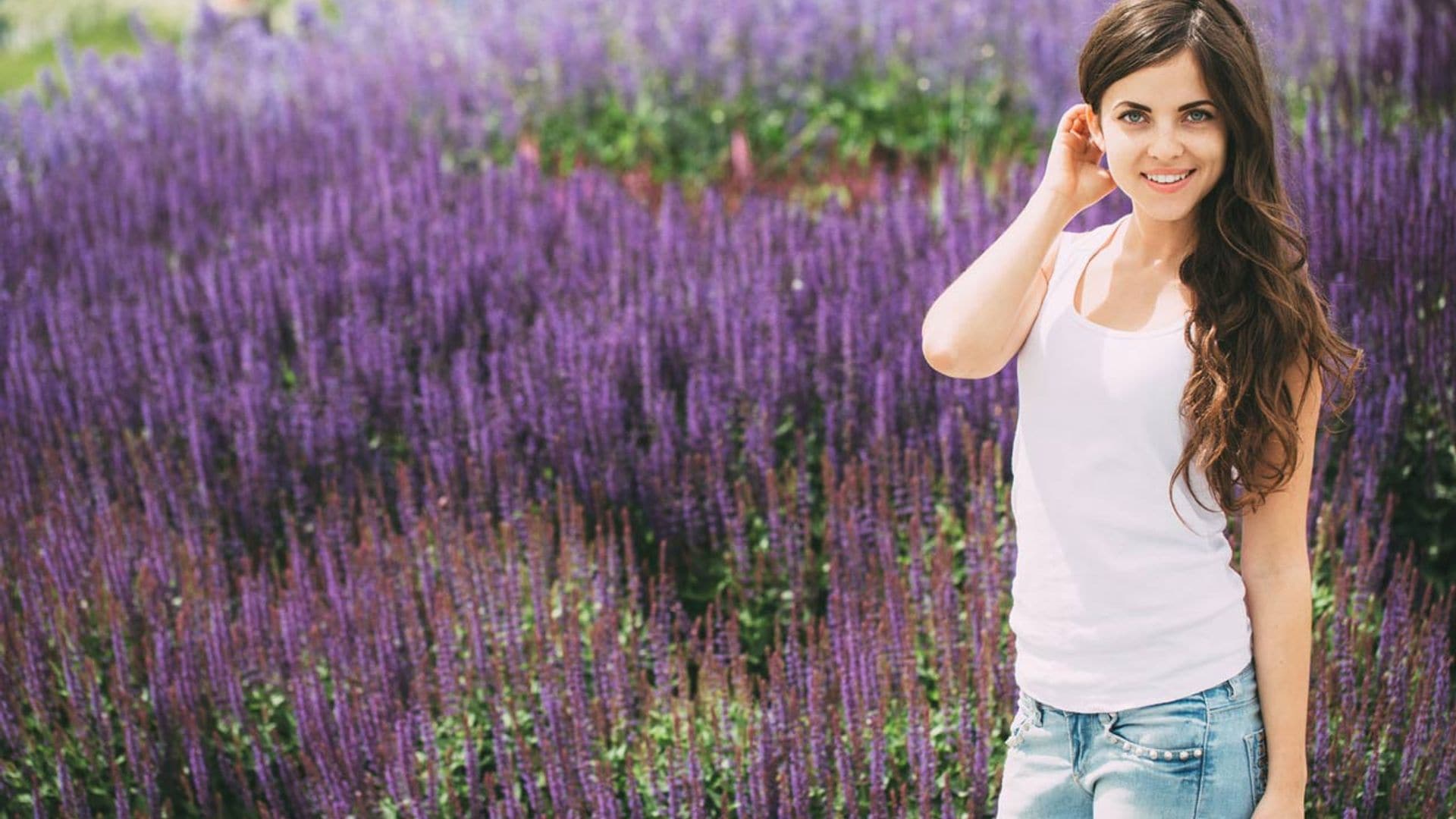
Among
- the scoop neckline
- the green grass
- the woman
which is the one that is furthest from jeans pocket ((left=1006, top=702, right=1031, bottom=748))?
the green grass

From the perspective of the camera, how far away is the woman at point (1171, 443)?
1.68 metres

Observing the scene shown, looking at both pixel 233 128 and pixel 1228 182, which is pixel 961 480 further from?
pixel 233 128

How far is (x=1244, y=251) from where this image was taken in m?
Answer: 1.70

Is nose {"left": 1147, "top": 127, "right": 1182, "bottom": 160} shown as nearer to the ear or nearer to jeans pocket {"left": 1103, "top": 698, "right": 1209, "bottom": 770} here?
the ear

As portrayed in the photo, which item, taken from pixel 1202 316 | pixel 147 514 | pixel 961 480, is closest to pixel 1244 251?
pixel 1202 316

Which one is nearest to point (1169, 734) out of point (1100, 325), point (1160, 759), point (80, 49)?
point (1160, 759)

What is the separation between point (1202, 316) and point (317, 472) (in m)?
2.43

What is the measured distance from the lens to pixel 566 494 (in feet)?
10.9

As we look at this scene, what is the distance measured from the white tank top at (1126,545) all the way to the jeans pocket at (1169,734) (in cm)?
1

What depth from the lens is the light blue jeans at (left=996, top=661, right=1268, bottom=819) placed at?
5.49 ft

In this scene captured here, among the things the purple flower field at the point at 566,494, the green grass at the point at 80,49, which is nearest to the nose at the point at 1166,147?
the purple flower field at the point at 566,494

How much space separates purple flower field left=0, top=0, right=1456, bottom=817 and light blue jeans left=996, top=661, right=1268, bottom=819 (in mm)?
592

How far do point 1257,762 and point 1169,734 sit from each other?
5.3 inches

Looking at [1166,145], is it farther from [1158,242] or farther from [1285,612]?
[1285,612]
